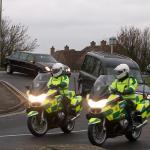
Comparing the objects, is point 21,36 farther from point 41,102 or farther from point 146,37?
point 41,102

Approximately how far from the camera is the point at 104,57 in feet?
82.6

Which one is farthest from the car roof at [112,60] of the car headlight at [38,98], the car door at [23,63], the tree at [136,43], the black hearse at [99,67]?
the tree at [136,43]

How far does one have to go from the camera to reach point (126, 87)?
44.8 ft

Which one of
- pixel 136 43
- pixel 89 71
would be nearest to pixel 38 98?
pixel 89 71

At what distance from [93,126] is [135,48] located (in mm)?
73334

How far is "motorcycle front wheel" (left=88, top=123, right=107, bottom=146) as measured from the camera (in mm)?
12812

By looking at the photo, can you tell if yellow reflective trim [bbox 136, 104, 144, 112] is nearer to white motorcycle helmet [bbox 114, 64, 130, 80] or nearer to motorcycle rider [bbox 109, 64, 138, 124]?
motorcycle rider [bbox 109, 64, 138, 124]

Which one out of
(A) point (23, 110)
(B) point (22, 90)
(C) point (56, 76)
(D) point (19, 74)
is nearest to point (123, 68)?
(C) point (56, 76)

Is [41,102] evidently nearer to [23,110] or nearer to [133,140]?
[133,140]

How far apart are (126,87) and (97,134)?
1328 millimetres

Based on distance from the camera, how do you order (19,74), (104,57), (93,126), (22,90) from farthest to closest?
(19,74)
(22,90)
(104,57)
(93,126)

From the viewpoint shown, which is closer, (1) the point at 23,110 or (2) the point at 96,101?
(2) the point at 96,101

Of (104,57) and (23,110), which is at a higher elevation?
(104,57)

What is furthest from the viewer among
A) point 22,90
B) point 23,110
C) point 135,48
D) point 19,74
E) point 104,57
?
point 135,48
